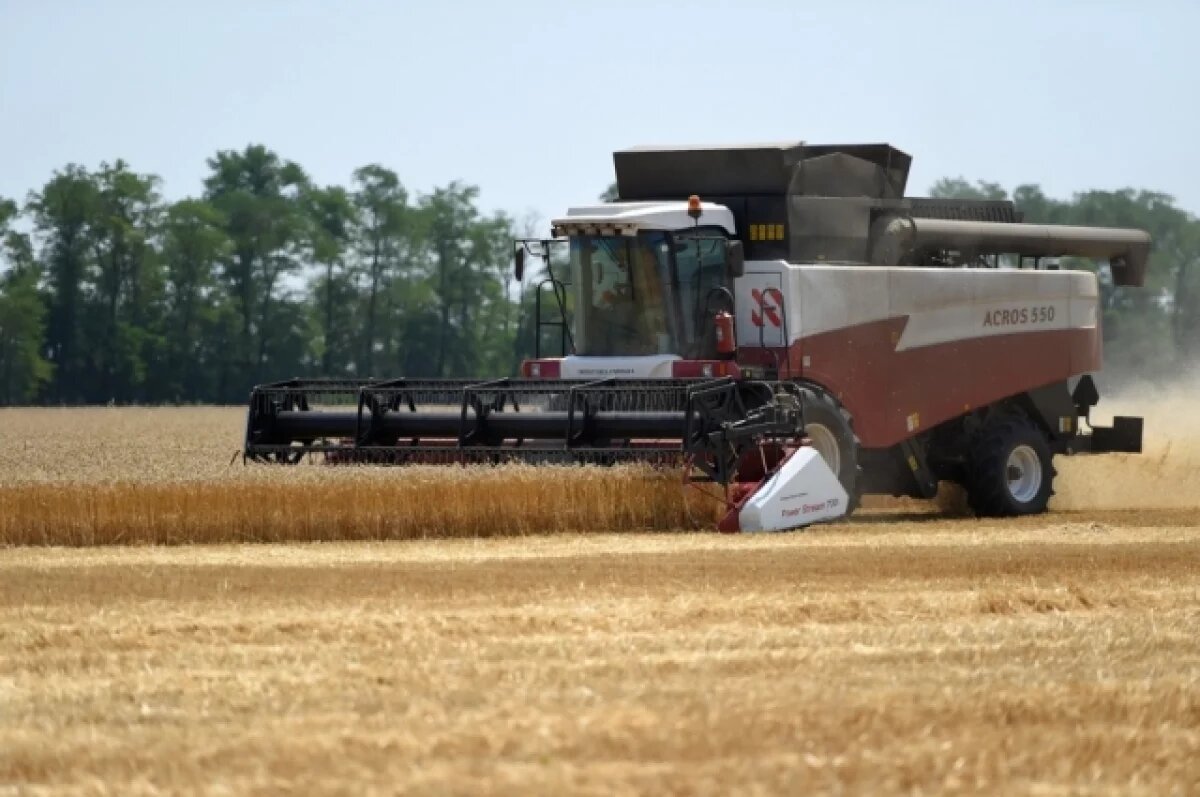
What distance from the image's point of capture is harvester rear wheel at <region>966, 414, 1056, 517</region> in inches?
670

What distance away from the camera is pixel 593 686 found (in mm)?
7137

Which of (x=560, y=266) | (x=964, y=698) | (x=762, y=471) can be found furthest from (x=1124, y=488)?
(x=964, y=698)

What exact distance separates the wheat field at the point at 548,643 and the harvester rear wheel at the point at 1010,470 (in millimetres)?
2263

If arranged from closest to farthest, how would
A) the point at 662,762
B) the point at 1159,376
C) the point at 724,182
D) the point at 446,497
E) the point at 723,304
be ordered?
the point at 662,762 → the point at 446,497 → the point at 723,304 → the point at 724,182 → the point at 1159,376

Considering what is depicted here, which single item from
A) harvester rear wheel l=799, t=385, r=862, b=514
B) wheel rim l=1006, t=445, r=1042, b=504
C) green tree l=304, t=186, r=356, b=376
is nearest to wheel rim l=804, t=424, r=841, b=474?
harvester rear wheel l=799, t=385, r=862, b=514

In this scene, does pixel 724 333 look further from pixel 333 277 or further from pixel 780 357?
pixel 333 277

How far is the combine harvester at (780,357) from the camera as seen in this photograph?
14.2m

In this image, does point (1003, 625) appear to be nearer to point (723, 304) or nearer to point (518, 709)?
point (518, 709)

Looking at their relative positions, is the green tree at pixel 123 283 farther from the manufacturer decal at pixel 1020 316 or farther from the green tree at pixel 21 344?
the manufacturer decal at pixel 1020 316

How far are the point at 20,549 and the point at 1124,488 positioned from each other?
1143 centimetres

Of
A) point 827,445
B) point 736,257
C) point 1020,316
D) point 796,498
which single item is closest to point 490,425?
point 736,257

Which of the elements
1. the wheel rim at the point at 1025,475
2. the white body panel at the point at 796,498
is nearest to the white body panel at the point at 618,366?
the white body panel at the point at 796,498

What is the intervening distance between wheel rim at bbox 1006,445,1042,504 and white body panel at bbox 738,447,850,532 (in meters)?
3.55

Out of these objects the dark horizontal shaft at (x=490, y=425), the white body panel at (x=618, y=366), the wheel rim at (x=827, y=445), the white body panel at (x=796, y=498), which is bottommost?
the white body panel at (x=796, y=498)
